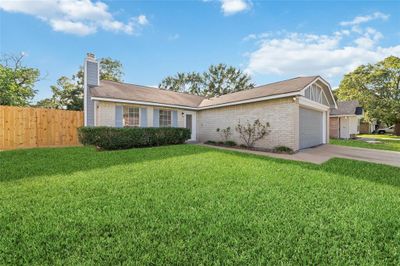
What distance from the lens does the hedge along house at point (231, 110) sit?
10.1 metres

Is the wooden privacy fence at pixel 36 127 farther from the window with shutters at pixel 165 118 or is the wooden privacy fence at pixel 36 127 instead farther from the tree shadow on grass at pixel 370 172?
A: the tree shadow on grass at pixel 370 172

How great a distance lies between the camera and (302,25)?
11.7m

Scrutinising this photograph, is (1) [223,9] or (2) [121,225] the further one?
(1) [223,9]

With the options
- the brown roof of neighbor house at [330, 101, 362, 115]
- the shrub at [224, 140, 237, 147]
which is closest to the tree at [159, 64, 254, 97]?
the brown roof of neighbor house at [330, 101, 362, 115]

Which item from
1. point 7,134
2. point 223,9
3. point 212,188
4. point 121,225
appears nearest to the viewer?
point 121,225

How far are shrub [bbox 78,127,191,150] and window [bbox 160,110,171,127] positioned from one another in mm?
1832

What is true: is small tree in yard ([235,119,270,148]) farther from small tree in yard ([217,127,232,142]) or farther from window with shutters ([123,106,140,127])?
window with shutters ([123,106,140,127])

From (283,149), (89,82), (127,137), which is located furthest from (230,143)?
(89,82)

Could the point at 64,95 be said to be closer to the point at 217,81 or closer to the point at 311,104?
the point at 217,81

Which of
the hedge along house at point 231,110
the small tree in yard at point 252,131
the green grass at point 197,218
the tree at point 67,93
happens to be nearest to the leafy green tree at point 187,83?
the tree at point 67,93

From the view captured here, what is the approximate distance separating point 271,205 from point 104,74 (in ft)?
94.7

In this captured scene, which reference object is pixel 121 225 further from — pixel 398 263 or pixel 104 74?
pixel 104 74

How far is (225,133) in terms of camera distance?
1316cm

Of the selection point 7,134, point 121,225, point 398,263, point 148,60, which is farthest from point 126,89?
point 398,263
